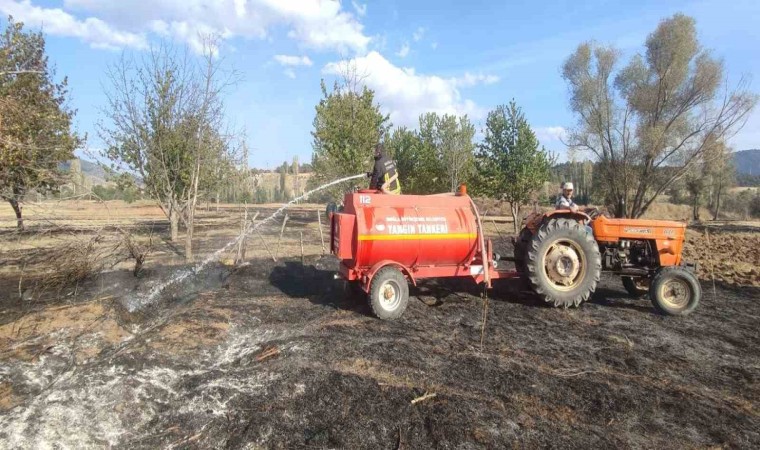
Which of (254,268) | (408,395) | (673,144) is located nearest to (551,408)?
(408,395)

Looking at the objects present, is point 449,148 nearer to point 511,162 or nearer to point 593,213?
point 511,162

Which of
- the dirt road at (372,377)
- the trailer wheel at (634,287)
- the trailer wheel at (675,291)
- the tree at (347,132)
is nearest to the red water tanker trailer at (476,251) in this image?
the trailer wheel at (675,291)

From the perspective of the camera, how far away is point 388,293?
7.03 m

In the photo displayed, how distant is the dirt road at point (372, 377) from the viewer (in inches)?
150

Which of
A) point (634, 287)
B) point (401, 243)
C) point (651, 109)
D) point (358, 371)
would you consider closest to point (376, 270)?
point (401, 243)

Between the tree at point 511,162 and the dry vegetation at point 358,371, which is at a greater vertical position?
the tree at point 511,162

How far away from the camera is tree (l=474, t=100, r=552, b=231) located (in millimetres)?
20328

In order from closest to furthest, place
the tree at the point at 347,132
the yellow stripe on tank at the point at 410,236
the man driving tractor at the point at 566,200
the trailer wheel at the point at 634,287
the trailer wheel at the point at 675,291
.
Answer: the yellow stripe on tank at the point at 410,236, the trailer wheel at the point at 675,291, the man driving tractor at the point at 566,200, the trailer wheel at the point at 634,287, the tree at the point at 347,132

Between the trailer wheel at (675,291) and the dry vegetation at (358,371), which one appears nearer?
the dry vegetation at (358,371)

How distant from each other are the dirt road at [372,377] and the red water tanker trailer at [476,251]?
0.43 metres

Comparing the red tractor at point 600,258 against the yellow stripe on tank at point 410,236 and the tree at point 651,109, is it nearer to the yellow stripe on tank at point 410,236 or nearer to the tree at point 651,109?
the yellow stripe on tank at point 410,236

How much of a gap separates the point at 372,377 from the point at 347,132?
15.2 meters

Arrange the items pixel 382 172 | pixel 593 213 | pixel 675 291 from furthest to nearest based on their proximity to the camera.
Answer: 1. pixel 593 213
2. pixel 382 172
3. pixel 675 291

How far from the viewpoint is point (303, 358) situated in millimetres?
5246
